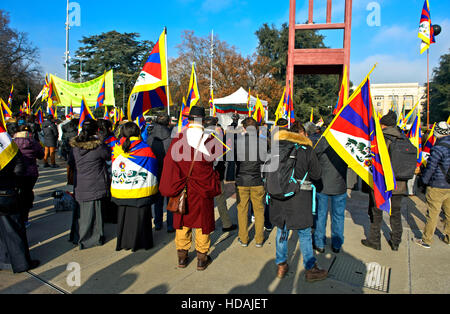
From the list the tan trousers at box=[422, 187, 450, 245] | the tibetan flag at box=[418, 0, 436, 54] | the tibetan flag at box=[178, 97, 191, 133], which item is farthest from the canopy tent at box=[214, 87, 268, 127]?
the tan trousers at box=[422, 187, 450, 245]

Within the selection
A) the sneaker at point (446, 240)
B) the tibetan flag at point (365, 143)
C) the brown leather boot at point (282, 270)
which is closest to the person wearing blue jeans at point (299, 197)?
the brown leather boot at point (282, 270)

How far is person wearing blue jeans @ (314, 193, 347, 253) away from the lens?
13.6ft

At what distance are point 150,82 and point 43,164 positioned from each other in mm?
8548

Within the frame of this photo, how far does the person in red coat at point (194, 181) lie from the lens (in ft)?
11.5

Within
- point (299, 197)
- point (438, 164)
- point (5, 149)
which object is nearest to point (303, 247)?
point (299, 197)

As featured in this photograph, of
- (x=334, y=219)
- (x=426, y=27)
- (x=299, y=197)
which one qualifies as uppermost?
(x=426, y=27)

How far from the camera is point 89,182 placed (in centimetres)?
416

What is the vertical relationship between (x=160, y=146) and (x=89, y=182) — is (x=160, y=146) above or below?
above

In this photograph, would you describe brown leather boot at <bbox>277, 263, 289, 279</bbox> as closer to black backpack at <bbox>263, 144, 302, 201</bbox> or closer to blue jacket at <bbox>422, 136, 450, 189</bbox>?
black backpack at <bbox>263, 144, 302, 201</bbox>

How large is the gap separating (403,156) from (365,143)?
38.9 inches

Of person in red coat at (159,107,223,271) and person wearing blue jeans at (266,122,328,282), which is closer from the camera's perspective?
person wearing blue jeans at (266,122,328,282)

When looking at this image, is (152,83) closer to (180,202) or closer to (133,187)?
(133,187)

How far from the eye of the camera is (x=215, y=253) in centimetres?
414

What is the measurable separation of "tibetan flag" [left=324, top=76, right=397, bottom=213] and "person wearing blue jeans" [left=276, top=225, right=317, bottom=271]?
35.8 inches
